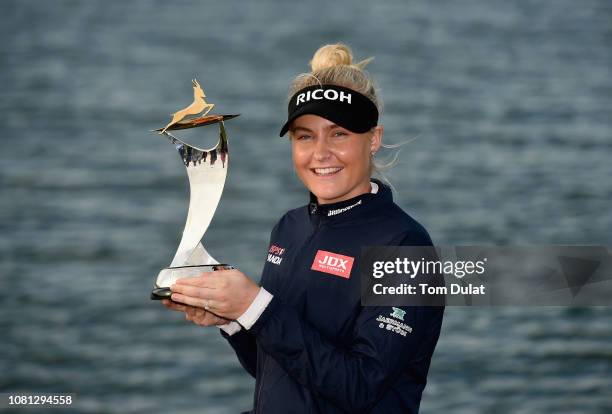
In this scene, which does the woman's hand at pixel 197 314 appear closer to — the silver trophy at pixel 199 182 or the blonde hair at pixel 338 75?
the silver trophy at pixel 199 182

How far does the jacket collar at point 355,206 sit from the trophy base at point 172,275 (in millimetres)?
403

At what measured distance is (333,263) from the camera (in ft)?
10.6

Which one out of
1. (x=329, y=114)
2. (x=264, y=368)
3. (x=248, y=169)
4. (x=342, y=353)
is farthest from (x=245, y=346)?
(x=248, y=169)

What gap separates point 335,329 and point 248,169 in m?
14.0

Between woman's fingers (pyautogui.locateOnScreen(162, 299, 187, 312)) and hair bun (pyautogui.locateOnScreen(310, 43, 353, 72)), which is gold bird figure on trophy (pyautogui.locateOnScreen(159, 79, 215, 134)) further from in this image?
woman's fingers (pyautogui.locateOnScreen(162, 299, 187, 312))

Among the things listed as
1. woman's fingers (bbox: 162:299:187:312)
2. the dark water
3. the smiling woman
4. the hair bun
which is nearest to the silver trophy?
woman's fingers (bbox: 162:299:187:312)

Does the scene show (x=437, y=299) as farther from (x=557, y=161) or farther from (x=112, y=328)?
(x=557, y=161)

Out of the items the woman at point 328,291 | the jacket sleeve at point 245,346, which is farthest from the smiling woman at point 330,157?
the jacket sleeve at point 245,346

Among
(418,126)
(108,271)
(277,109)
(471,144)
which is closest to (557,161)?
(471,144)

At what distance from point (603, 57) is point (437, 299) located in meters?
23.0

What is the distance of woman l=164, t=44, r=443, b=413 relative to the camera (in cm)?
300

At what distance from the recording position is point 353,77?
3.37 m

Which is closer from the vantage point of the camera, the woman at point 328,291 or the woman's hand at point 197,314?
the woman at point 328,291

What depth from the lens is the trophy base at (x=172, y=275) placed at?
3.07m
